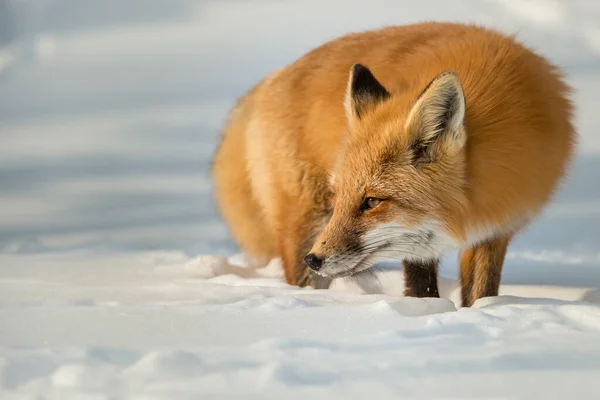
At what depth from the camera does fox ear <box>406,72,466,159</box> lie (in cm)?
357

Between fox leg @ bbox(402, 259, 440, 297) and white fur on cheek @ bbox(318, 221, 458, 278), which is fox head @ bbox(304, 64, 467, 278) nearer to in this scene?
white fur on cheek @ bbox(318, 221, 458, 278)

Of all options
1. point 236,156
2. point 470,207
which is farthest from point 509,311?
point 236,156

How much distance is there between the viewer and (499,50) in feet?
14.0

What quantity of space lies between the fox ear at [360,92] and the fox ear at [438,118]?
0.43 metres

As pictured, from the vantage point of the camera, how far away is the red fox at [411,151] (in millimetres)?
3768

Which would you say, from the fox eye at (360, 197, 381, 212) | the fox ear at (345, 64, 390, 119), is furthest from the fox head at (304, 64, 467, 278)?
the fox ear at (345, 64, 390, 119)

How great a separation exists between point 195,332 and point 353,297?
113 cm

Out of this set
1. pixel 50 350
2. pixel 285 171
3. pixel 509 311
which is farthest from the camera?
pixel 285 171

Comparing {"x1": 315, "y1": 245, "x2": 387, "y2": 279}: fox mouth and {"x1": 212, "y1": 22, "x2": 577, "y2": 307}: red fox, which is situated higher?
{"x1": 212, "y1": 22, "x2": 577, "y2": 307}: red fox

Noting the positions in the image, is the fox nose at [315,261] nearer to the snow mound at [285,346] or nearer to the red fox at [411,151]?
the red fox at [411,151]

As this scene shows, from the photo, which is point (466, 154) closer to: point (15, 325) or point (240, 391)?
point (240, 391)

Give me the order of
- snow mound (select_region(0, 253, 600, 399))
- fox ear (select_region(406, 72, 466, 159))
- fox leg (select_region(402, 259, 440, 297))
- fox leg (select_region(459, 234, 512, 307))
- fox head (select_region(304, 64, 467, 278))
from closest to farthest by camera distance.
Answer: snow mound (select_region(0, 253, 600, 399))
fox ear (select_region(406, 72, 466, 159))
fox head (select_region(304, 64, 467, 278))
fox leg (select_region(459, 234, 512, 307))
fox leg (select_region(402, 259, 440, 297))

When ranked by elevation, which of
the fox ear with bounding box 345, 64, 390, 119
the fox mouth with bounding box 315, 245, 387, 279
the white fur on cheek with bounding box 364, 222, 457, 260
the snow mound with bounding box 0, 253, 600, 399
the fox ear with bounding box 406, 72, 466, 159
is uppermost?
the fox ear with bounding box 345, 64, 390, 119

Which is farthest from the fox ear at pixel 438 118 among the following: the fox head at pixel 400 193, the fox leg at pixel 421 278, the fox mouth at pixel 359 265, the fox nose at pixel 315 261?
the fox leg at pixel 421 278
